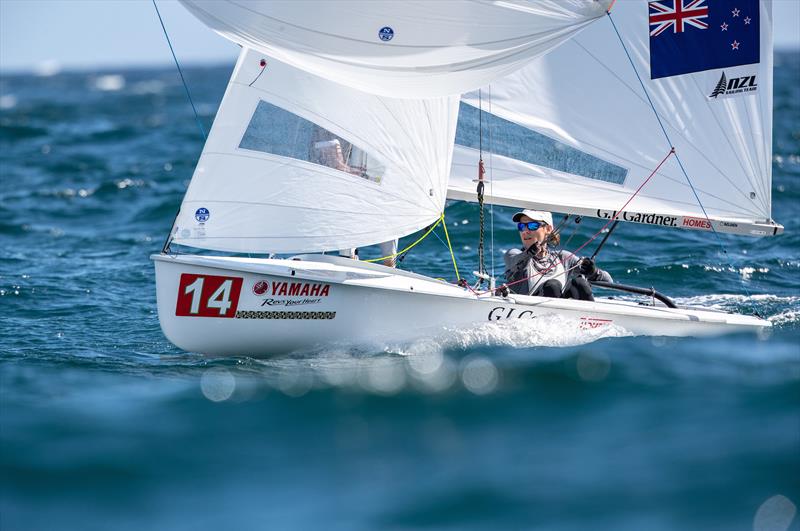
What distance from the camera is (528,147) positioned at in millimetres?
8484

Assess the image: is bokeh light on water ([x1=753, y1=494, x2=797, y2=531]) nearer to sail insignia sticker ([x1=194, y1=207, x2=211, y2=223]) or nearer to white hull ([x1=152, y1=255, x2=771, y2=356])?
white hull ([x1=152, y1=255, x2=771, y2=356])

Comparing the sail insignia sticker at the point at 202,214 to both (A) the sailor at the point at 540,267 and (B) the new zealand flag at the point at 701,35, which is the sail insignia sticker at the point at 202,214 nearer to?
(A) the sailor at the point at 540,267

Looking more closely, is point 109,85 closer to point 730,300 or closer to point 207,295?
point 730,300

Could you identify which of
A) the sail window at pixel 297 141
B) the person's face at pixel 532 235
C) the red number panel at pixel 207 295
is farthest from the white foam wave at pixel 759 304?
the red number panel at pixel 207 295

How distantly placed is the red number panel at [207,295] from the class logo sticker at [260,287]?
11cm

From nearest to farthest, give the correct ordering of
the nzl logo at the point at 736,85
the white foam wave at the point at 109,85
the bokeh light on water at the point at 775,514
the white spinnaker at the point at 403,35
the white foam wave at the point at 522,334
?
the bokeh light on water at the point at 775,514 → the white spinnaker at the point at 403,35 → the white foam wave at the point at 522,334 → the nzl logo at the point at 736,85 → the white foam wave at the point at 109,85

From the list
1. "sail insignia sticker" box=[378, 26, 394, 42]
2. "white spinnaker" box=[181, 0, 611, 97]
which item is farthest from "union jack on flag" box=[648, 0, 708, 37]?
"sail insignia sticker" box=[378, 26, 394, 42]

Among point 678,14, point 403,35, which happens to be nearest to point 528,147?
point 678,14

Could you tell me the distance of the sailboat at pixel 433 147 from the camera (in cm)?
723

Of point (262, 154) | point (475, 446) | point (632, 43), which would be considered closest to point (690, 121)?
point (632, 43)

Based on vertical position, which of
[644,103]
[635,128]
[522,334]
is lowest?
[522,334]

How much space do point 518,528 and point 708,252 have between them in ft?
26.0

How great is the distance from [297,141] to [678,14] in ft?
10.7

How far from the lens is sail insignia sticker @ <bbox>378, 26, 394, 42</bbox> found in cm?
718
